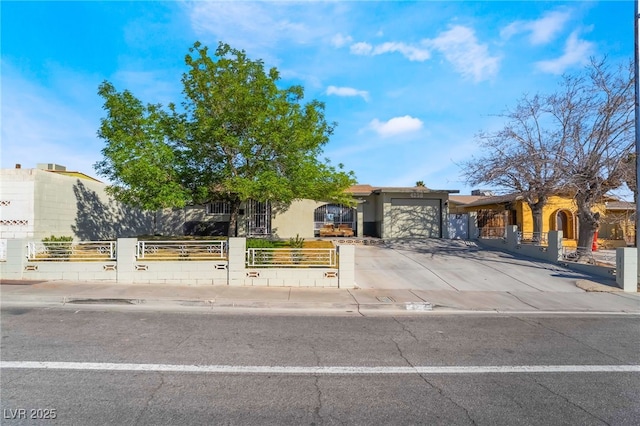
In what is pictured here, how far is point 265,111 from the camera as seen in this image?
43.0ft

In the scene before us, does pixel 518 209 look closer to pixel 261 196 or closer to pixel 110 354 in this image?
pixel 261 196

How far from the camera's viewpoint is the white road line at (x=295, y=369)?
4.77 m

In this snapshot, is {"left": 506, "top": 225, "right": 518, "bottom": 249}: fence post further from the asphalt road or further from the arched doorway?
the asphalt road

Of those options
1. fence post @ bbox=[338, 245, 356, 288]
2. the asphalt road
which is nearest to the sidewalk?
fence post @ bbox=[338, 245, 356, 288]

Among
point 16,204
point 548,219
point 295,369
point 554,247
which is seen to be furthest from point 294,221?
point 295,369

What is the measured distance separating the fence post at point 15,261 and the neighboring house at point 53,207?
113 inches

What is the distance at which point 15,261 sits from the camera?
11359 millimetres

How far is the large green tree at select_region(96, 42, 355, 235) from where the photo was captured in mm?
12953

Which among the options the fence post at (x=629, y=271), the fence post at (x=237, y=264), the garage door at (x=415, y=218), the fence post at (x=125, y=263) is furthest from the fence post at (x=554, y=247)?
the fence post at (x=125, y=263)

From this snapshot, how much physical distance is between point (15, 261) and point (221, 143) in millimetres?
7276

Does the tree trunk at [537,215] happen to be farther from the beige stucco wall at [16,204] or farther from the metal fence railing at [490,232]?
the beige stucco wall at [16,204]

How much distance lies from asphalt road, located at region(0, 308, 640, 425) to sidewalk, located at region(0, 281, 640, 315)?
50.2 inches

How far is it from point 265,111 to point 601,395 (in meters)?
11.7

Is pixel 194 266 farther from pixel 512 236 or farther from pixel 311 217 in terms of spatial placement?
pixel 512 236
